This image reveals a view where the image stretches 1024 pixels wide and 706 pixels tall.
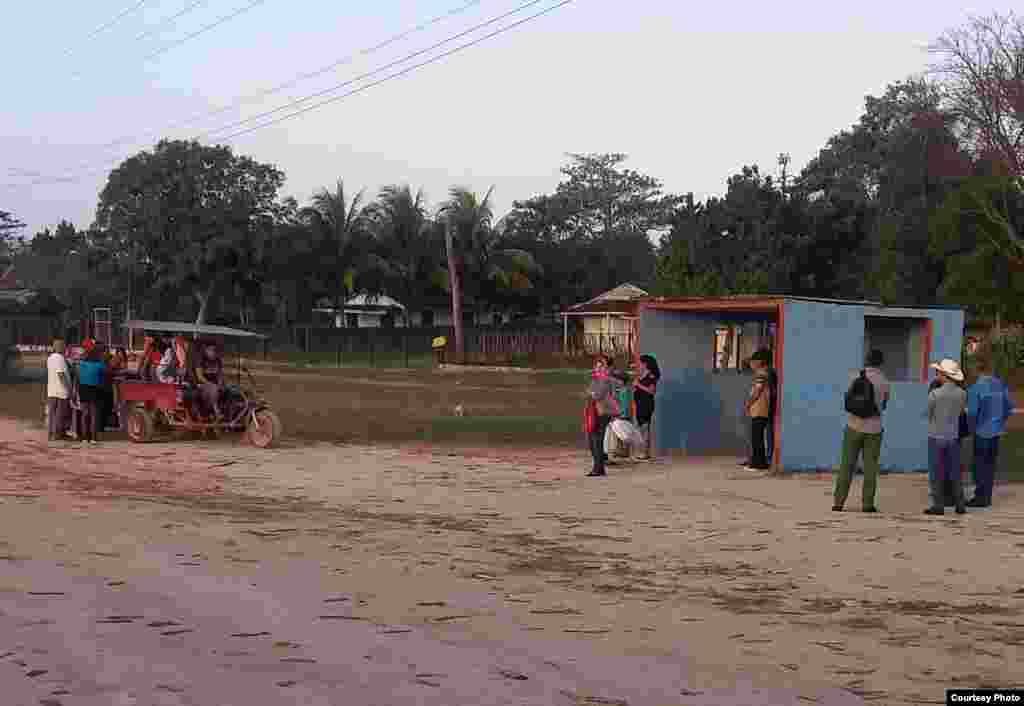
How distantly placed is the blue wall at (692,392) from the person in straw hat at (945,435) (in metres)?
6.14

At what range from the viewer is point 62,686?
21.1ft

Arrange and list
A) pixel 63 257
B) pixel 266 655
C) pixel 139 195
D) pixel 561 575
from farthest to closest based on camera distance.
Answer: pixel 63 257, pixel 139 195, pixel 561 575, pixel 266 655

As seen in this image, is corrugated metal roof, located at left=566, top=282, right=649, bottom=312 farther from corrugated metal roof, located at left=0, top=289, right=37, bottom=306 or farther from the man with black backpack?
the man with black backpack

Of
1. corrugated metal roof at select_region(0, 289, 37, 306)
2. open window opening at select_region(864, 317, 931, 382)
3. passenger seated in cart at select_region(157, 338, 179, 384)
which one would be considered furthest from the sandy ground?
corrugated metal roof at select_region(0, 289, 37, 306)

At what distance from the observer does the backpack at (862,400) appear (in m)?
13.4

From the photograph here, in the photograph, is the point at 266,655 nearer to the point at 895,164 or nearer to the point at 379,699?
the point at 379,699

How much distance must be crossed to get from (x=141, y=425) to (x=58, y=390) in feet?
4.66

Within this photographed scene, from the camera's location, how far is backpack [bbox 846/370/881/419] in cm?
1338

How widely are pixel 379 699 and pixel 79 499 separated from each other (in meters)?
8.60

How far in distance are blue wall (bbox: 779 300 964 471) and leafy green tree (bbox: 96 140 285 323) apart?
5394 centimetres

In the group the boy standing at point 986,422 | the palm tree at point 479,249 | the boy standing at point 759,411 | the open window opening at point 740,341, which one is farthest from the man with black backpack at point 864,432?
the palm tree at point 479,249

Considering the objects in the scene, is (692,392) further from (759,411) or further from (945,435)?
(945,435)

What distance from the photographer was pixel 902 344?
61.3 ft

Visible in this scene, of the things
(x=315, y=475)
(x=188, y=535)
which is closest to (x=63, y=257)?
(x=315, y=475)
